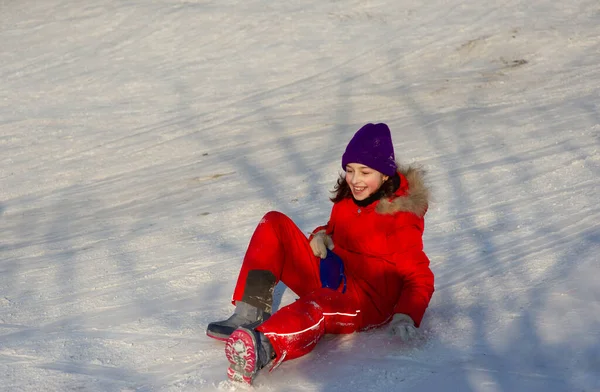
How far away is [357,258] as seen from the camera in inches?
145

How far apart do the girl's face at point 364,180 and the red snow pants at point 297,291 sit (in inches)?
12.2

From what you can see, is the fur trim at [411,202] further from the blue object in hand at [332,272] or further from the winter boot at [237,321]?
the winter boot at [237,321]

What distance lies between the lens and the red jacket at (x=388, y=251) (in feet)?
11.6

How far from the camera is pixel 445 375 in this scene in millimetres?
3082

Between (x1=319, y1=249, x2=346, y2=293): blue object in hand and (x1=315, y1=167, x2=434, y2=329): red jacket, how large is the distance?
0.05 metres

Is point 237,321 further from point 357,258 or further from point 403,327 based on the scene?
point 403,327

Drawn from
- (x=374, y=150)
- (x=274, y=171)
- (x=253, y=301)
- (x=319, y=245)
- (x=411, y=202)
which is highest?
(x=374, y=150)

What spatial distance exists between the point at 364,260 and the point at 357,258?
1.4 inches

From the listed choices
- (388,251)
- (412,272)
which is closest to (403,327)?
(412,272)

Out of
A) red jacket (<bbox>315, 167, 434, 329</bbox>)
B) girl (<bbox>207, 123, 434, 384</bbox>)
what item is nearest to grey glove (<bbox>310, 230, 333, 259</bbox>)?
girl (<bbox>207, 123, 434, 384</bbox>)

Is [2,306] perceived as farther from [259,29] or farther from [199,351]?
[259,29]

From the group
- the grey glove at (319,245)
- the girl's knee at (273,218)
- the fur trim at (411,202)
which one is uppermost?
the girl's knee at (273,218)

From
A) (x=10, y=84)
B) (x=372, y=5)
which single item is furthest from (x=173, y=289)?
(x=372, y=5)

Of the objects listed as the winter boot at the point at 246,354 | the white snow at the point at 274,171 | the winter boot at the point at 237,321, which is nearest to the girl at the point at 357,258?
the winter boot at the point at 237,321
